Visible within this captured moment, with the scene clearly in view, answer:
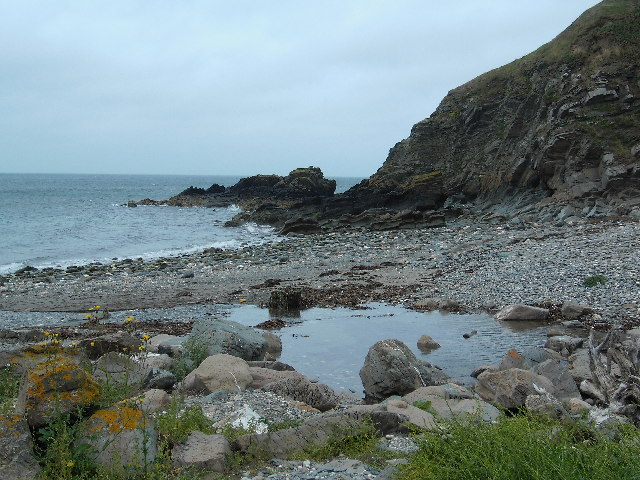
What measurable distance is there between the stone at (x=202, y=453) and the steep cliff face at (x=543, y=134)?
107 feet

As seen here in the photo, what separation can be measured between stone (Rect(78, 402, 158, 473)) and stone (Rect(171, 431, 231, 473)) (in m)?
0.33

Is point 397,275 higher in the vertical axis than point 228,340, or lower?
lower

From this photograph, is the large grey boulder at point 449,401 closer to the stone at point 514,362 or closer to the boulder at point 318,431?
the boulder at point 318,431

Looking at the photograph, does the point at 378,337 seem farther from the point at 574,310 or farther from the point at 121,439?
the point at 121,439

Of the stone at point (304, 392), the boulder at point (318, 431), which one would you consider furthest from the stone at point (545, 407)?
the stone at point (304, 392)

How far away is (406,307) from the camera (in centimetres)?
1803

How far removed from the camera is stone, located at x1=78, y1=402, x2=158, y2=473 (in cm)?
500

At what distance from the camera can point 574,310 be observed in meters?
14.9

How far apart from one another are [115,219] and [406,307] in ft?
170

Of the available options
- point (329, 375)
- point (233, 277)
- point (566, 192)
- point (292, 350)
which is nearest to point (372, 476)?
point (329, 375)

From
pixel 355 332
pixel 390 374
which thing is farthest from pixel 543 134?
pixel 390 374

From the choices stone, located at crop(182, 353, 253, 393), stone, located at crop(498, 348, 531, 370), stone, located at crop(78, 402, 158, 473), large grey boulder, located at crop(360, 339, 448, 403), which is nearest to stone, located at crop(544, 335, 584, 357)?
stone, located at crop(498, 348, 531, 370)

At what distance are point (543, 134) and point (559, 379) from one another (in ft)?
127

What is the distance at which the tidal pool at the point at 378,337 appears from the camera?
12496 mm
